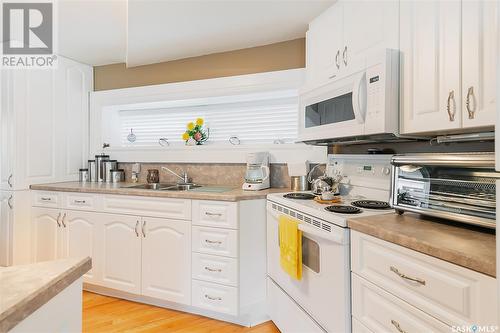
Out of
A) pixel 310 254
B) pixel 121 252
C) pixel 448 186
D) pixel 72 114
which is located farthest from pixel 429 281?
pixel 72 114

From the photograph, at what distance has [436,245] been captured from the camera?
90 centimetres

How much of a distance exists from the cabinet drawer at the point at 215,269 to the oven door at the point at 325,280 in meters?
0.41

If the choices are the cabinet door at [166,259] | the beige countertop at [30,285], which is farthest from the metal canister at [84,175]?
the beige countertop at [30,285]

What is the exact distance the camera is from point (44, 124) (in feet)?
9.14

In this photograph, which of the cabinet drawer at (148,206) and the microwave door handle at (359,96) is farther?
the cabinet drawer at (148,206)

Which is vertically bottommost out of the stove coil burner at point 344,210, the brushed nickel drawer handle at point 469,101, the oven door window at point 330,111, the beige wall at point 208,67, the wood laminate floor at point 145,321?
the wood laminate floor at point 145,321

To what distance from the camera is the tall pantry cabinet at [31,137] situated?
8.33 ft

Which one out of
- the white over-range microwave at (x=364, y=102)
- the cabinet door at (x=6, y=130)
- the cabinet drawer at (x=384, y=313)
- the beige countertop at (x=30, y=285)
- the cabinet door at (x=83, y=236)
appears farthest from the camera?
the cabinet door at (x=6, y=130)

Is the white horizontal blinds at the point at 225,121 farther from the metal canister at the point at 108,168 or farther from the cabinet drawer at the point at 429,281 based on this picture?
the cabinet drawer at the point at 429,281

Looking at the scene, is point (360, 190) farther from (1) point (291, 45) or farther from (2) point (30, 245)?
(2) point (30, 245)

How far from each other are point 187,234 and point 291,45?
1.79 m

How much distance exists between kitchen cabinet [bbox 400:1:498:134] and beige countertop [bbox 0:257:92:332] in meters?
1.44

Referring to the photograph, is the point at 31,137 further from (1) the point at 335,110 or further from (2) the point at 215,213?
(1) the point at 335,110

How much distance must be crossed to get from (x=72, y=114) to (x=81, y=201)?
1.14 metres
